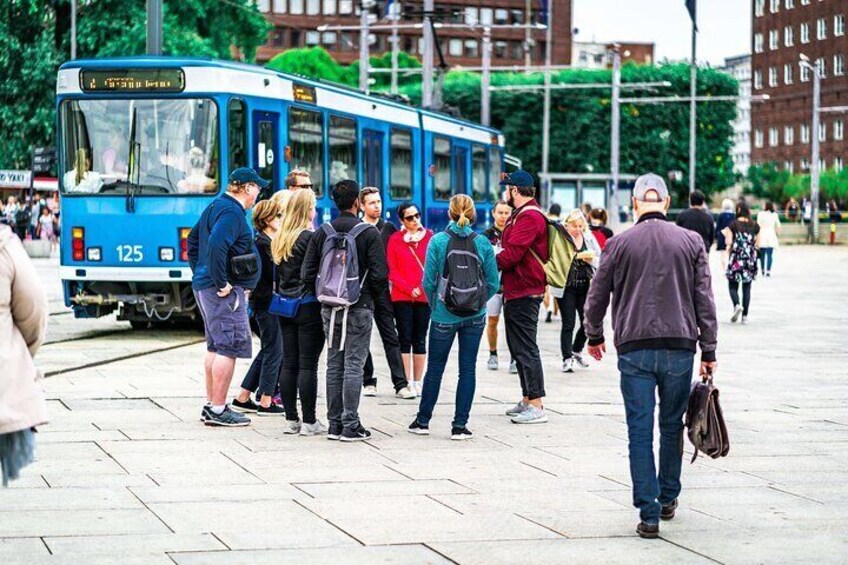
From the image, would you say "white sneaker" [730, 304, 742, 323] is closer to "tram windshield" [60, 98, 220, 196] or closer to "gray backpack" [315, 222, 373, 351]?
"tram windshield" [60, 98, 220, 196]

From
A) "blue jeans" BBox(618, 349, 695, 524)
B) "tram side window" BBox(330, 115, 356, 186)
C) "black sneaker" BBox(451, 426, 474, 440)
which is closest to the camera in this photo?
"blue jeans" BBox(618, 349, 695, 524)

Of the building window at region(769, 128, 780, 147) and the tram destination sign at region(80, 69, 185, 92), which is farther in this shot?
the building window at region(769, 128, 780, 147)

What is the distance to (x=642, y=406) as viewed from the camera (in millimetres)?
7988

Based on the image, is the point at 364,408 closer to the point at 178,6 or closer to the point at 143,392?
the point at 143,392

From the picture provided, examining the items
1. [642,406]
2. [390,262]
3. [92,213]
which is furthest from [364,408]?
[92,213]

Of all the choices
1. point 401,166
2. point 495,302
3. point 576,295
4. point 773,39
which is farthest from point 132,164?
point 773,39

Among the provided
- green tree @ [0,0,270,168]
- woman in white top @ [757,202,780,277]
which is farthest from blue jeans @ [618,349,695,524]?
green tree @ [0,0,270,168]

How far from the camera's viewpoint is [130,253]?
1936 centimetres

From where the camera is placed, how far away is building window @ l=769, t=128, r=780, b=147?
400ft

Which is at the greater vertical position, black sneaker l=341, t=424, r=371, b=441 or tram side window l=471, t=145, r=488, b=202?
tram side window l=471, t=145, r=488, b=202

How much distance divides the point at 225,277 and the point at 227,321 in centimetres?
34

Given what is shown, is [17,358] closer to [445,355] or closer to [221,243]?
[221,243]

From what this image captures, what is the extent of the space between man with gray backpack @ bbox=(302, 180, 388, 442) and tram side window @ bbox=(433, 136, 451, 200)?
1814 cm

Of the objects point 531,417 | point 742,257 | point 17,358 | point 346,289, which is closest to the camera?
point 17,358
